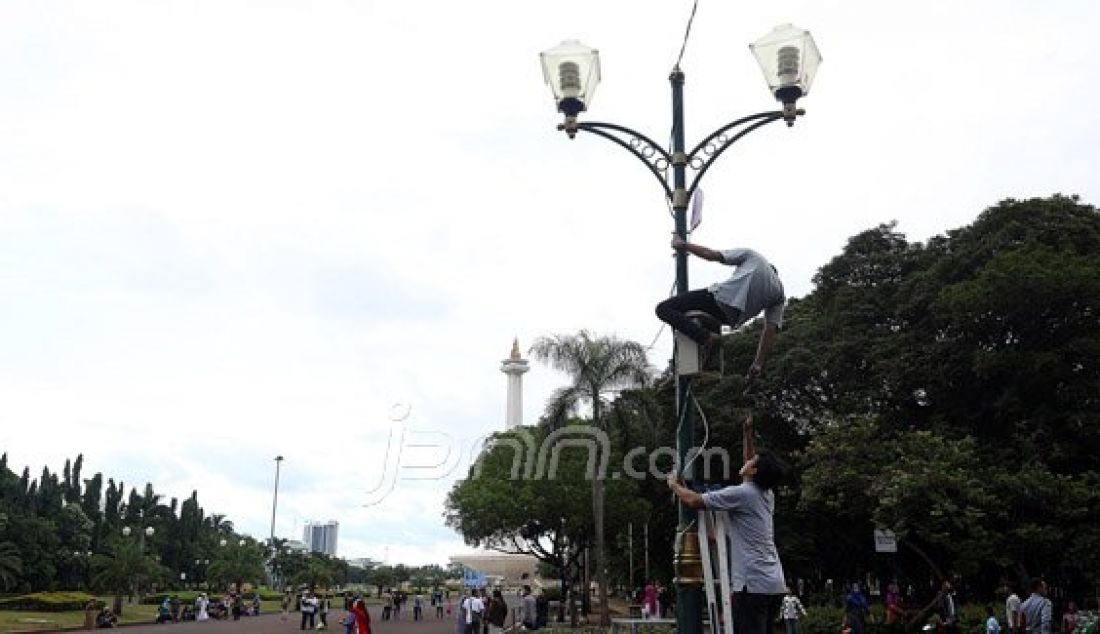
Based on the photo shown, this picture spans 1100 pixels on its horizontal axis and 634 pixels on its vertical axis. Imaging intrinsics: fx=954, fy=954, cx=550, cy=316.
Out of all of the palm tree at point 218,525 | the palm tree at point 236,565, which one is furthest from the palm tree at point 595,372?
the palm tree at point 218,525

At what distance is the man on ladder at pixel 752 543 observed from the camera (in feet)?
15.3

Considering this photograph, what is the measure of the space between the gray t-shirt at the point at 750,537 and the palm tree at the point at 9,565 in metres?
51.2

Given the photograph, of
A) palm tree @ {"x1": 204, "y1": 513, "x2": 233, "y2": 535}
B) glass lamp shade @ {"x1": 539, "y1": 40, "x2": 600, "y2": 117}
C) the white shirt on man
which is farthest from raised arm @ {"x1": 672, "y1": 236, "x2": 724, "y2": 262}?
palm tree @ {"x1": 204, "y1": 513, "x2": 233, "y2": 535}

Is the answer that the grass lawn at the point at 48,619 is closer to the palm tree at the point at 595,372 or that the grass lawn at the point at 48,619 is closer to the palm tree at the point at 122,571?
the palm tree at the point at 122,571

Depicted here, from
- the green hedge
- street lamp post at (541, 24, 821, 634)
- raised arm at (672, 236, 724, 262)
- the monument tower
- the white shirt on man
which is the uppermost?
the monument tower

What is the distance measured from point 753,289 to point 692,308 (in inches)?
20.1

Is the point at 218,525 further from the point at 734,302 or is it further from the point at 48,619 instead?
the point at 734,302

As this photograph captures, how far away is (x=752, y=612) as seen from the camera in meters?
4.66

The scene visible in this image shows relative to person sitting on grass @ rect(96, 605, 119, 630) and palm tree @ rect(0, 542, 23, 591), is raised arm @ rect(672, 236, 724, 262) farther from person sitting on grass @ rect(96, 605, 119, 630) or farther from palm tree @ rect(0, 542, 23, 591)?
palm tree @ rect(0, 542, 23, 591)

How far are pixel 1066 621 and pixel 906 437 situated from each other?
214 inches

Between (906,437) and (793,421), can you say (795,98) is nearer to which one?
(906,437)

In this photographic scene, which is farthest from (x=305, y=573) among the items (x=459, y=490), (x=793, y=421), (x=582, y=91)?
(x=582, y=91)

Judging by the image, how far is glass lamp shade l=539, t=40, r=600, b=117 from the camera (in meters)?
8.22

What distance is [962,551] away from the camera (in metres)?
22.1
